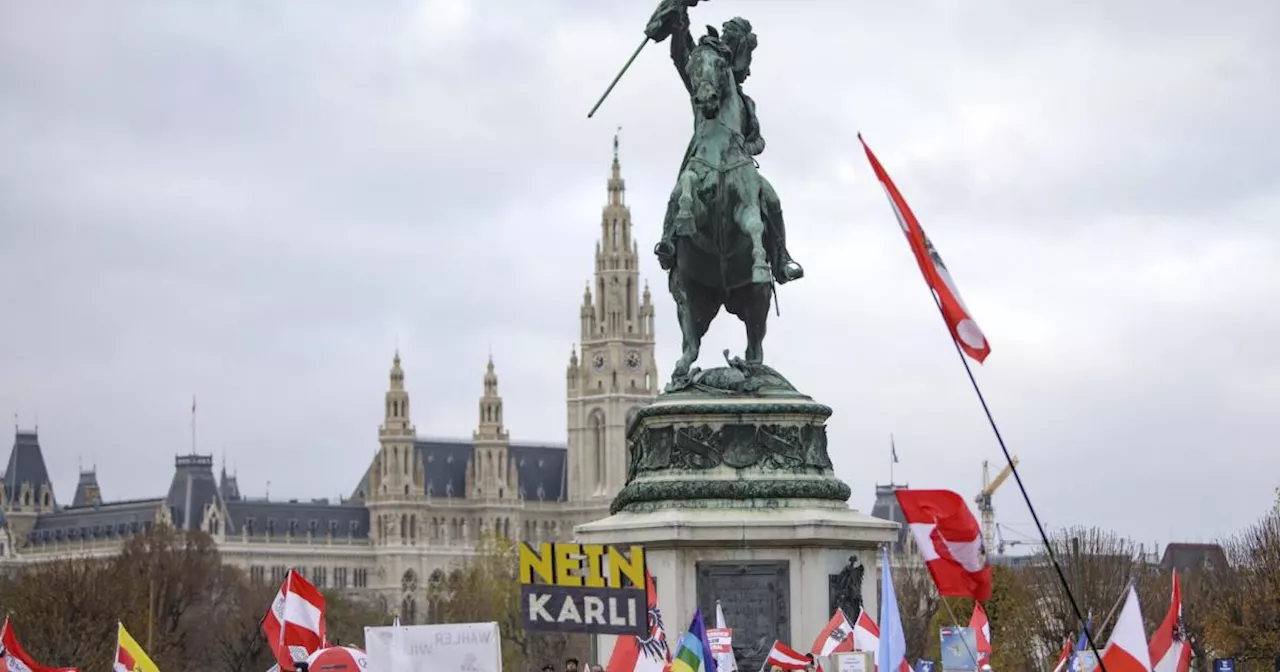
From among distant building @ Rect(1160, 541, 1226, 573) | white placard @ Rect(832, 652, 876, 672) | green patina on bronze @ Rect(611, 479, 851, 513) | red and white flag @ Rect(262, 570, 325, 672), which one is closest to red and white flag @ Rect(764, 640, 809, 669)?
white placard @ Rect(832, 652, 876, 672)

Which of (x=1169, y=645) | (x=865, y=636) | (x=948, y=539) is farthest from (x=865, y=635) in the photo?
(x=948, y=539)

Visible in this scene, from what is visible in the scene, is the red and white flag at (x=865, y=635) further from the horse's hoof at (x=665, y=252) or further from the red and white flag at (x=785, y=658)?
the horse's hoof at (x=665, y=252)

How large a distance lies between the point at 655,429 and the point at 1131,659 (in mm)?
7091

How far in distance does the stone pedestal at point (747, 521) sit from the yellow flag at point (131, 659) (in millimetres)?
4742

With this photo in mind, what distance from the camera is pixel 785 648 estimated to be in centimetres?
2852

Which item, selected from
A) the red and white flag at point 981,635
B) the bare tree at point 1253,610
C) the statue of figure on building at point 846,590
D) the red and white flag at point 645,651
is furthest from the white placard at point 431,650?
the bare tree at point 1253,610

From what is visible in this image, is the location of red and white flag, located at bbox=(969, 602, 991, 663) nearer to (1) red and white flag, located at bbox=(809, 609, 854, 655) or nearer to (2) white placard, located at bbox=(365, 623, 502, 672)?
(1) red and white flag, located at bbox=(809, 609, 854, 655)

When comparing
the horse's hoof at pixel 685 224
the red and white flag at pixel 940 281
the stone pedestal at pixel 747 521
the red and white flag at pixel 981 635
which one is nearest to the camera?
the red and white flag at pixel 940 281

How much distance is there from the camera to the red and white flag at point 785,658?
28250 millimetres

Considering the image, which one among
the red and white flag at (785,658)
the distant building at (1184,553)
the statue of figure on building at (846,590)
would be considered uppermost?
the distant building at (1184,553)

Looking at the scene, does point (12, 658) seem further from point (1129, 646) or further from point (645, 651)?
point (1129, 646)

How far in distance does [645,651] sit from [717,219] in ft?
20.4

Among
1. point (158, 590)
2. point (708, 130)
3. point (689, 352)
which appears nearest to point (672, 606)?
point (689, 352)

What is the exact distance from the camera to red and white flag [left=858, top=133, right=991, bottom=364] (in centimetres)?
2180
